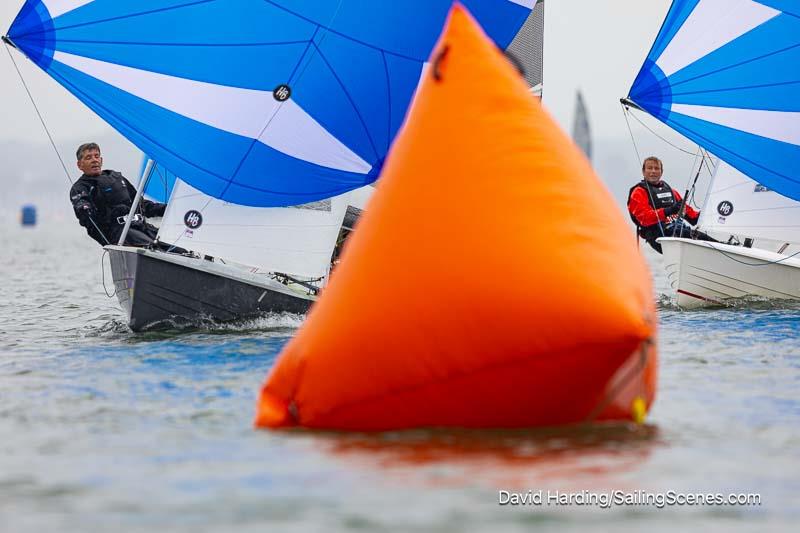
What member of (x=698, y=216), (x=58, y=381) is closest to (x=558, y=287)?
(x=58, y=381)

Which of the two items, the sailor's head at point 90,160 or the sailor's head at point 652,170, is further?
the sailor's head at point 652,170

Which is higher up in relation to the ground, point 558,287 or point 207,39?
point 207,39

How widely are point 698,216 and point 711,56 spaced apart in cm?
191

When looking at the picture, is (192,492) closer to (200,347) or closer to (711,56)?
(200,347)

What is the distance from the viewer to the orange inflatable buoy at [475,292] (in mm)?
4746

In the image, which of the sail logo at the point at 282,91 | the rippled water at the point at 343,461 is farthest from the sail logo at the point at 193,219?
the rippled water at the point at 343,461

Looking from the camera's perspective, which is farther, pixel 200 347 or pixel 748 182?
pixel 748 182

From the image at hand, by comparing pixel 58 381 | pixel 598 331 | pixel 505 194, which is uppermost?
pixel 505 194

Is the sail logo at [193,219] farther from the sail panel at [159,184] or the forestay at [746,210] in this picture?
the forestay at [746,210]

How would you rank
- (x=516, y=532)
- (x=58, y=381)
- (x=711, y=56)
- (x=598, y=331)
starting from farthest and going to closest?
(x=711, y=56)
(x=58, y=381)
(x=598, y=331)
(x=516, y=532)

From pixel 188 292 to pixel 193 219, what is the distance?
0.68m

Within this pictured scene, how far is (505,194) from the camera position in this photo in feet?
16.4

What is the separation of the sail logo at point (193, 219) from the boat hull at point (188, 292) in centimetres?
31

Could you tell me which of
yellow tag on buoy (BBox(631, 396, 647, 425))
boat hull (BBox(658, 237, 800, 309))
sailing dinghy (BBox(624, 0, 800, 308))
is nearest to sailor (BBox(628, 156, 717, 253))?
sailing dinghy (BBox(624, 0, 800, 308))
